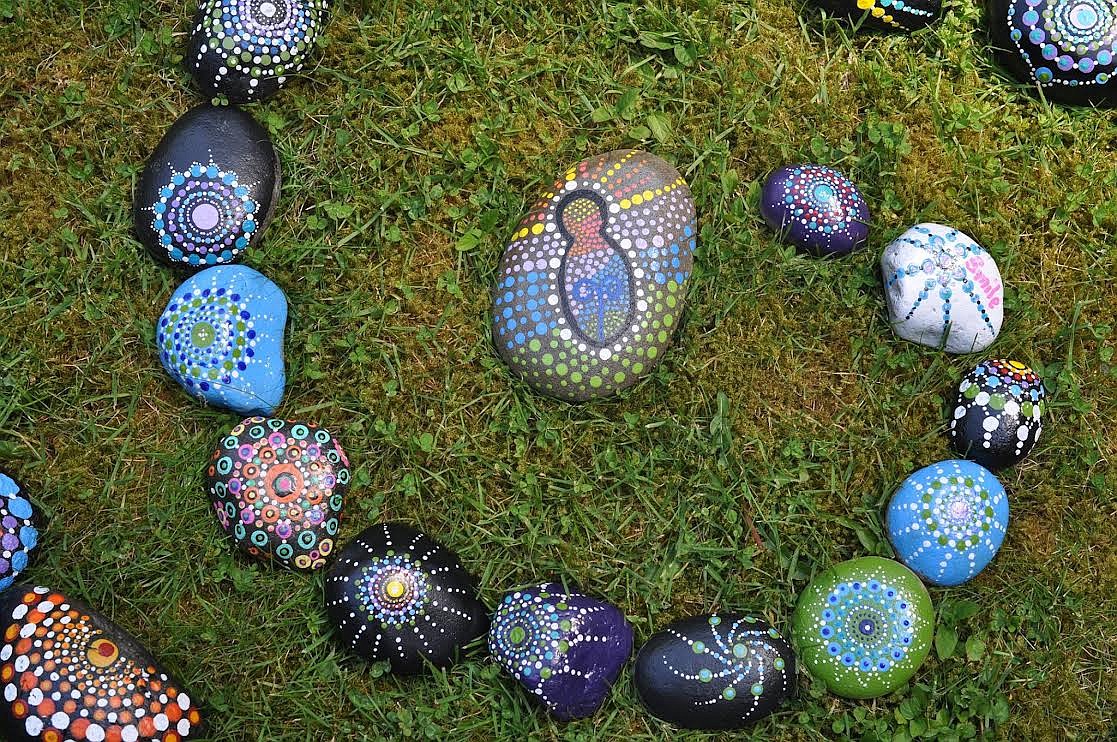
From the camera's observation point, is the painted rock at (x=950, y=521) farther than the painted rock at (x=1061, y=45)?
A: No

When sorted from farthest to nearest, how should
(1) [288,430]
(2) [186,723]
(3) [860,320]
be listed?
1. (3) [860,320]
2. (1) [288,430]
3. (2) [186,723]

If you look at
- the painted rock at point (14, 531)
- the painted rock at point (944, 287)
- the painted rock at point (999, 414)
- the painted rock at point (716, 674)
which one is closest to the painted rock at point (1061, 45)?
the painted rock at point (944, 287)

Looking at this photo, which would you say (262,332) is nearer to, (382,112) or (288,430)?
(288,430)

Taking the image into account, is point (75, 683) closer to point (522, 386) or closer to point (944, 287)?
point (522, 386)

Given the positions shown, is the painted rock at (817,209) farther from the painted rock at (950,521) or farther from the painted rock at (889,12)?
the painted rock at (950,521)

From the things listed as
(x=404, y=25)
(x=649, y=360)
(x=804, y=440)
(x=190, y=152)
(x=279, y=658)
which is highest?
(x=404, y=25)

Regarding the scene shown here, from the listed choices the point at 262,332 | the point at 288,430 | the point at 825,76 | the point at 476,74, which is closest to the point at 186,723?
the point at 288,430
